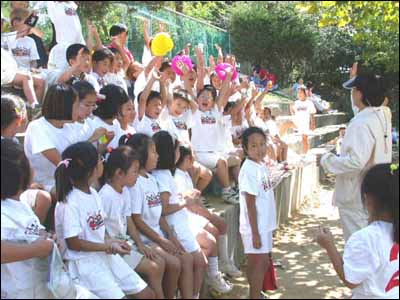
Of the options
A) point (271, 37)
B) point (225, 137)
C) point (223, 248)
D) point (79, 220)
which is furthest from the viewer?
point (271, 37)

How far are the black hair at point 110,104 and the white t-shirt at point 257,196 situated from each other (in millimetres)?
1222

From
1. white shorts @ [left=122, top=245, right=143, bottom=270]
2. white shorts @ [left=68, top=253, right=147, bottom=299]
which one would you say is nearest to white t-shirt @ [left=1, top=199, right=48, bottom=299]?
white shorts @ [left=68, top=253, right=147, bottom=299]

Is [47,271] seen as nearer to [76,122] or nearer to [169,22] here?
[76,122]

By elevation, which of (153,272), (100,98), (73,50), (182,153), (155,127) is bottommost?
(153,272)

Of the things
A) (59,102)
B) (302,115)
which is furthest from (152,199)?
(302,115)

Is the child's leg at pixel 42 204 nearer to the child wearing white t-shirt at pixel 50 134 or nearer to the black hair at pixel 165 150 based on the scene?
the child wearing white t-shirt at pixel 50 134

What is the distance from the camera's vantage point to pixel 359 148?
15.0 ft

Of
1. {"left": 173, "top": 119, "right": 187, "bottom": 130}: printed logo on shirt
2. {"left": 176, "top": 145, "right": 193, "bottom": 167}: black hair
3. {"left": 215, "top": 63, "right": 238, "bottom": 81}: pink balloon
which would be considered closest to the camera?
{"left": 176, "top": 145, "right": 193, "bottom": 167}: black hair

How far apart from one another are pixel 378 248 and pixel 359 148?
1.89 meters

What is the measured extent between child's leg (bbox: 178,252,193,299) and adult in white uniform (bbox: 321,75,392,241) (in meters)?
1.54

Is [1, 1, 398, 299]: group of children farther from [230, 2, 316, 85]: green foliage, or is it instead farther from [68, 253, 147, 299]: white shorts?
[230, 2, 316, 85]: green foliage

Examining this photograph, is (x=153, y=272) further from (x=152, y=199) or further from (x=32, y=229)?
(x=32, y=229)

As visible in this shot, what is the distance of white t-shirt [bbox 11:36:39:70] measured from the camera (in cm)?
613

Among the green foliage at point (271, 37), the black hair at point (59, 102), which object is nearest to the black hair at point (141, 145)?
the black hair at point (59, 102)
